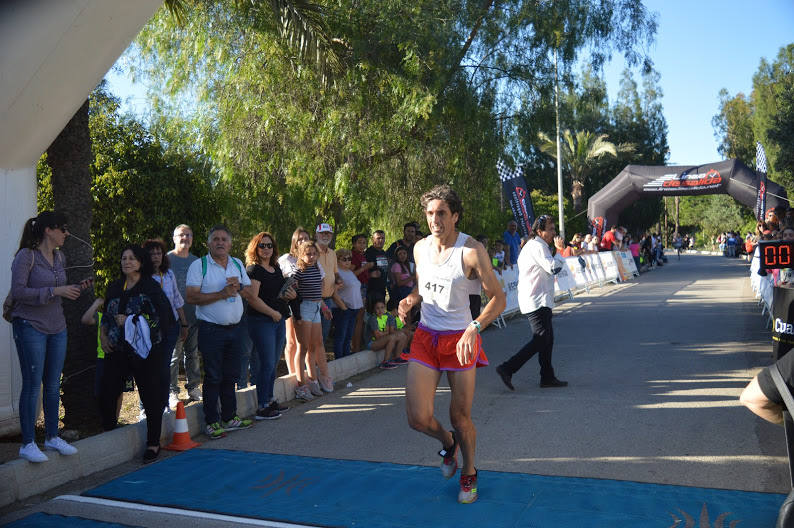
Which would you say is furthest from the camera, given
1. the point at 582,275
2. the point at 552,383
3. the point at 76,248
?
the point at 582,275

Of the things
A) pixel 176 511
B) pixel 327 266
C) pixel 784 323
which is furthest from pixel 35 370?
pixel 784 323

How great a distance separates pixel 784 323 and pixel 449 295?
2.91 m

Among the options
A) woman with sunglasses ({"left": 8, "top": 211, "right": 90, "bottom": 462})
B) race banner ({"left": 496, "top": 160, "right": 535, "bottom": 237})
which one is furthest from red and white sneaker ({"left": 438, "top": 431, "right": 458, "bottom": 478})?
race banner ({"left": 496, "top": 160, "right": 535, "bottom": 237})

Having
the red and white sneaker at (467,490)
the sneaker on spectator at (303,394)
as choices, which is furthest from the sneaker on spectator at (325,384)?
the red and white sneaker at (467,490)

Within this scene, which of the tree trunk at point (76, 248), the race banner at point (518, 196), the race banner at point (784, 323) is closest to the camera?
the race banner at point (784, 323)

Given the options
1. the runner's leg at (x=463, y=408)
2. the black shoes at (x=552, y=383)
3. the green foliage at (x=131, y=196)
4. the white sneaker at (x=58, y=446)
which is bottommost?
the black shoes at (x=552, y=383)

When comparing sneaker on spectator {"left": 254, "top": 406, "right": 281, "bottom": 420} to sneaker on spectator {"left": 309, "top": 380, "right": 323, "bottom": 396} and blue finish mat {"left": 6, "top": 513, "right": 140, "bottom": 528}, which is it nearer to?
sneaker on spectator {"left": 309, "top": 380, "right": 323, "bottom": 396}

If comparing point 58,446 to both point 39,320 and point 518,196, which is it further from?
point 518,196

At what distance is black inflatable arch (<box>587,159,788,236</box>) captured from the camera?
2580 centimetres

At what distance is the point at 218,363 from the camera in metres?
6.80

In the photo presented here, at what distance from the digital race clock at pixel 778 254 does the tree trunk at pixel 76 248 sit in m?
6.37

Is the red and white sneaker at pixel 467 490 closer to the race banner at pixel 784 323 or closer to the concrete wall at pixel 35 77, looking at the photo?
the race banner at pixel 784 323

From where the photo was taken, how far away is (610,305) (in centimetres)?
1766

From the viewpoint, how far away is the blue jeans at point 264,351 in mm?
7418
